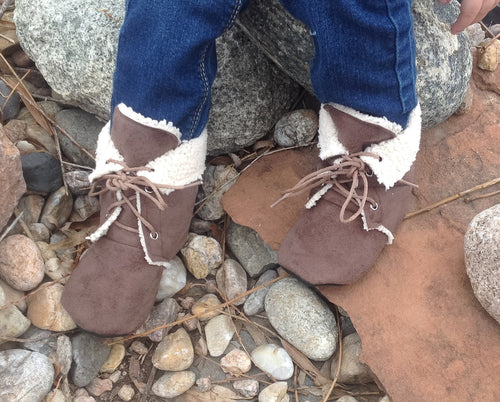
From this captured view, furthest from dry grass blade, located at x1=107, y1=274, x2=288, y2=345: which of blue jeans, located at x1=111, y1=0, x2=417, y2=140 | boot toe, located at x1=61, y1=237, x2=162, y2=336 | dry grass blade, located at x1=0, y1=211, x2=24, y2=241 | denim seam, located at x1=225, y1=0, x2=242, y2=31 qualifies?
denim seam, located at x1=225, y1=0, x2=242, y2=31

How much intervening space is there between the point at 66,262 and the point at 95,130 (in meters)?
0.41

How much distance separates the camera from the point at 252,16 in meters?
1.31

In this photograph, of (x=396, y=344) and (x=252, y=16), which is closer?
(x=396, y=344)

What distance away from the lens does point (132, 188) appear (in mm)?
1198

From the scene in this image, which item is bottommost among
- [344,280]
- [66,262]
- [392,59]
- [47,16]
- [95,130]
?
[66,262]

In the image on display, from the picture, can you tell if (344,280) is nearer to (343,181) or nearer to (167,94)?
(343,181)

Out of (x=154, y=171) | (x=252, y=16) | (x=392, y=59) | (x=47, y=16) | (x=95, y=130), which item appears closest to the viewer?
(x=392, y=59)

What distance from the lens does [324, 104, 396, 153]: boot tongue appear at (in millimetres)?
1182

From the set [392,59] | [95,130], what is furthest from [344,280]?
[95,130]

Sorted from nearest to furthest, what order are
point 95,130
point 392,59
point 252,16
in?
1. point 392,59
2. point 252,16
3. point 95,130

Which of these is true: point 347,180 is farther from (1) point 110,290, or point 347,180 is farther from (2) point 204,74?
(1) point 110,290

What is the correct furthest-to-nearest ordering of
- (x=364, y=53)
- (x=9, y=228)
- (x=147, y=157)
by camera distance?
(x=9, y=228), (x=147, y=157), (x=364, y=53)

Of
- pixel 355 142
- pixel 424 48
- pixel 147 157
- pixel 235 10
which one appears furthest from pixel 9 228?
pixel 424 48

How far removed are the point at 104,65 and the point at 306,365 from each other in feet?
3.04
